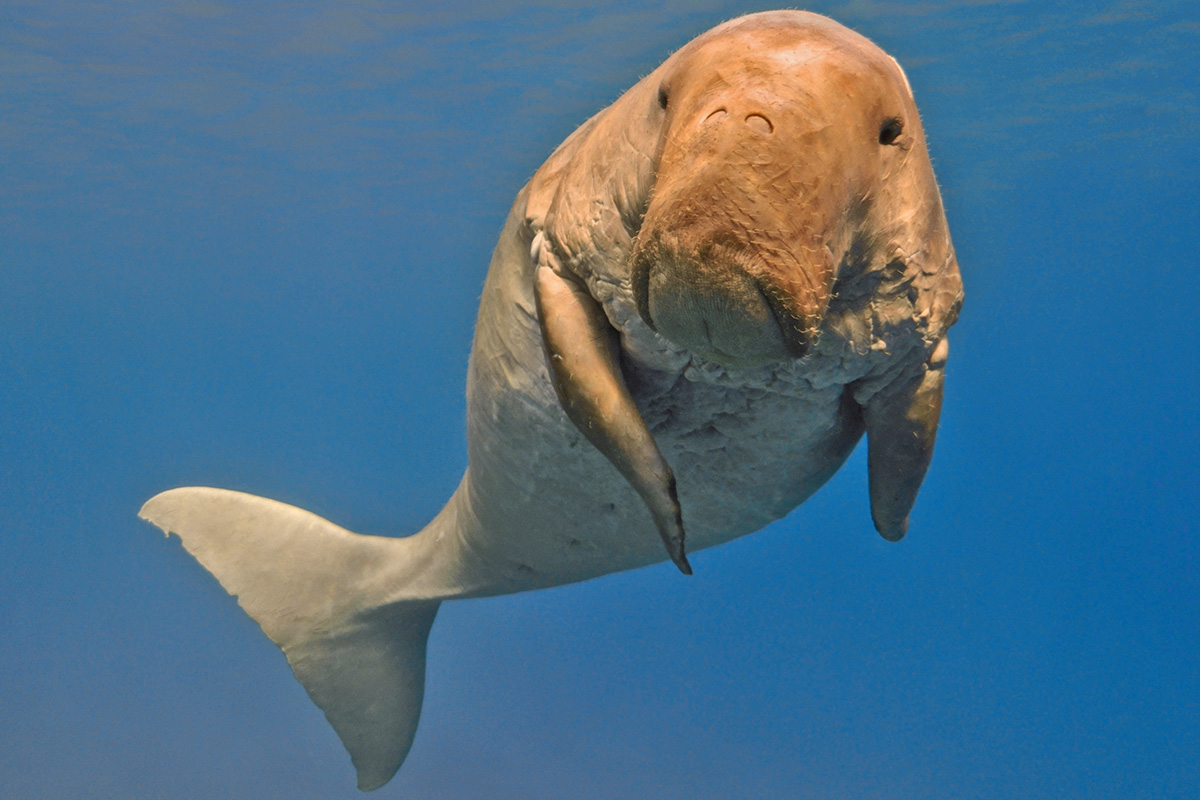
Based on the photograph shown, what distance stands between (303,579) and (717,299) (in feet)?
13.1

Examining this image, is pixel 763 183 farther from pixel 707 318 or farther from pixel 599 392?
pixel 599 392

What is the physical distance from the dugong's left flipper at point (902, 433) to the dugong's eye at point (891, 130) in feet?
2.39

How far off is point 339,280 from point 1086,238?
99.9ft

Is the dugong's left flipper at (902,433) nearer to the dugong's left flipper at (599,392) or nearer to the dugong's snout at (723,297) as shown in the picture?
the dugong's left flipper at (599,392)

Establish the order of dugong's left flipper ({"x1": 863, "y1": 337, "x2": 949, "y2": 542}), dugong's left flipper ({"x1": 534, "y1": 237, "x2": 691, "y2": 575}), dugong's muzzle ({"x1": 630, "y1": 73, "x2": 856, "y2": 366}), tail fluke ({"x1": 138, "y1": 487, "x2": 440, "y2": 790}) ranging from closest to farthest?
dugong's muzzle ({"x1": 630, "y1": 73, "x2": 856, "y2": 366}), dugong's left flipper ({"x1": 534, "y1": 237, "x2": 691, "y2": 575}), dugong's left flipper ({"x1": 863, "y1": 337, "x2": 949, "y2": 542}), tail fluke ({"x1": 138, "y1": 487, "x2": 440, "y2": 790})

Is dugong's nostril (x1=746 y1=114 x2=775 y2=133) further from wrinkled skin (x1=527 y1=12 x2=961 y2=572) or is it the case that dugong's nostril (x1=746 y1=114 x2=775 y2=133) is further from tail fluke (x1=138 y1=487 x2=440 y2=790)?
tail fluke (x1=138 y1=487 x2=440 y2=790)

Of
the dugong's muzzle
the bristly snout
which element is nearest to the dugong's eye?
the bristly snout

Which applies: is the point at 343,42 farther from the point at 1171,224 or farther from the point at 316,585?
the point at 1171,224

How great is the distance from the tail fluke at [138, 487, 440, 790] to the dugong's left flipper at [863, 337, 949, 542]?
280 cm

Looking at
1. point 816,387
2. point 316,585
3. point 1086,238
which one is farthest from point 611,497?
point 1086,238

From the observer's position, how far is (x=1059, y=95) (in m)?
17.4

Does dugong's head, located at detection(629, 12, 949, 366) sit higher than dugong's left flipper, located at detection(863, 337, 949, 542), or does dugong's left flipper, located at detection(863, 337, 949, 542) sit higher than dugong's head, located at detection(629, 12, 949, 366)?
dugong's head, located at detection(629, 12, 949, 366)

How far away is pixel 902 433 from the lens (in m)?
2.79

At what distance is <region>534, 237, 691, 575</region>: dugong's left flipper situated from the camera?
2293 millimetres
